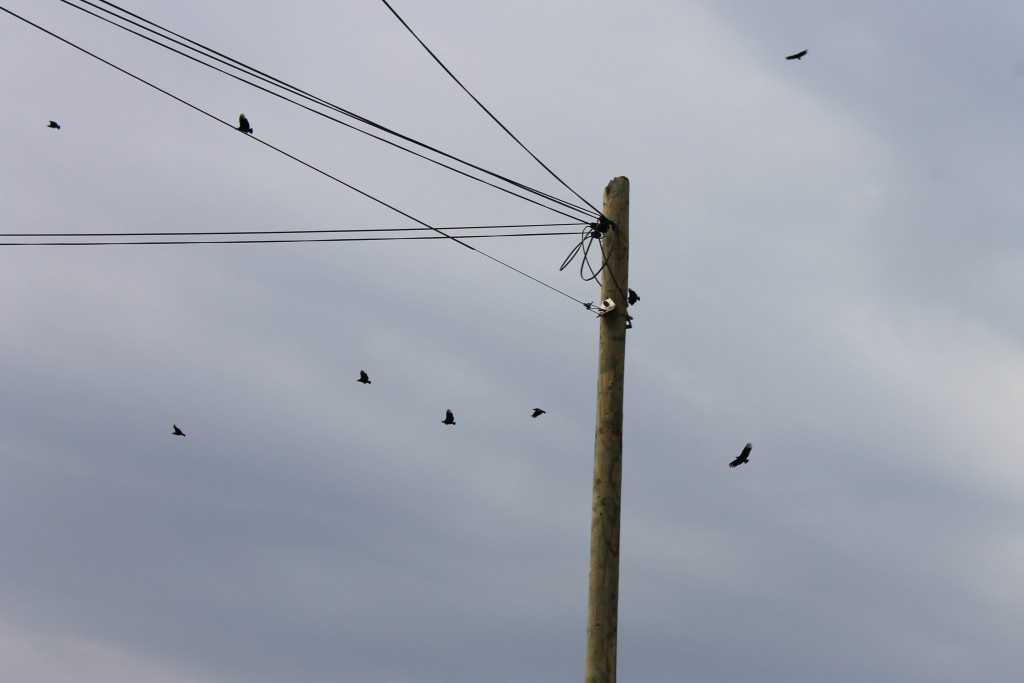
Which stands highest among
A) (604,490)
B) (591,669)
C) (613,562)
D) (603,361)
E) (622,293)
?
(622,293)

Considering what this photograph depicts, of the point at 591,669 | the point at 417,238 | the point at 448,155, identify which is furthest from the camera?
the point at 417,238

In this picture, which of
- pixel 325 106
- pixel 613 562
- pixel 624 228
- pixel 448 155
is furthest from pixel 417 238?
pixel 613 562

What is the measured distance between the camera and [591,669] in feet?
27.1

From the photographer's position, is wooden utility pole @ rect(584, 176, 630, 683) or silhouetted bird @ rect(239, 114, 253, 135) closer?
wooden utility pole @ rect(584, 176, 630, 683)

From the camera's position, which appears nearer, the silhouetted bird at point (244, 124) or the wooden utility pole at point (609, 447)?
the wooden utility pole at point (609, 447)

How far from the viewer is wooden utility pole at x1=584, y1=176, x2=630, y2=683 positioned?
833 cm

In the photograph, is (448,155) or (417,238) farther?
(417,238)

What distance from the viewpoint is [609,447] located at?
8.89m

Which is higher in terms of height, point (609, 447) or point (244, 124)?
point (244, 124)

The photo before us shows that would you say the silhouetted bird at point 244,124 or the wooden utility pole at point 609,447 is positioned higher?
the silhouetted bird at point 244,124

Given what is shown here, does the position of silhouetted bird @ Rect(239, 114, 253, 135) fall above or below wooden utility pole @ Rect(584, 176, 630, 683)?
above

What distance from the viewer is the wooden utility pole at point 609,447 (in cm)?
833

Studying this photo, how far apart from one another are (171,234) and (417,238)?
2.89 meters

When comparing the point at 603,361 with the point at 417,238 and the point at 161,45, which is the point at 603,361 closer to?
the point at 417,238
